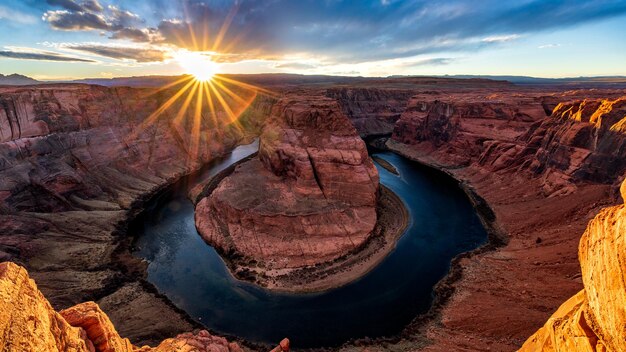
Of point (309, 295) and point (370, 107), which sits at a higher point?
point (370, 107)

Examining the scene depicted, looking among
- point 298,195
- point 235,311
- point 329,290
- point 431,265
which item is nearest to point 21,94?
point 298,195

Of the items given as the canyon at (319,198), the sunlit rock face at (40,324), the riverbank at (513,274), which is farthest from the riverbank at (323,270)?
the sunlit rock face at (40,324)

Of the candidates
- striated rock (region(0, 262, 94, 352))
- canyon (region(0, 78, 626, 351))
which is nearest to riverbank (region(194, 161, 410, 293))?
canyon (region(0, 78, 626, 351))

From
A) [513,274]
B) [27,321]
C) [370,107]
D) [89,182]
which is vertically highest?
[370,107]

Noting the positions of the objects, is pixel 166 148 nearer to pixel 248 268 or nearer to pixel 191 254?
pixel 191 254

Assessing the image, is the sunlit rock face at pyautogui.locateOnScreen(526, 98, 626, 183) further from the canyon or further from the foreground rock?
the foreground rock

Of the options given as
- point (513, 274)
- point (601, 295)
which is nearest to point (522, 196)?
point (513, 274)

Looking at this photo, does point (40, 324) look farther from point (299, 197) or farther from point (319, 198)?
point (319, 198)

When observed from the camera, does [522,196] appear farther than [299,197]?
Yes
